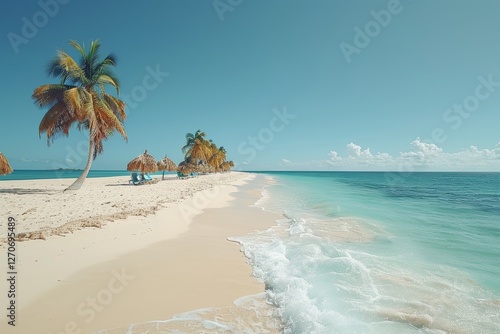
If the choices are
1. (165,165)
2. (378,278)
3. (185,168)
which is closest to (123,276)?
(378,278)

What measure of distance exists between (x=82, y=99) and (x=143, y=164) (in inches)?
520

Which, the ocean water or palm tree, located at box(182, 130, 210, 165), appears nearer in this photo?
the ocean water

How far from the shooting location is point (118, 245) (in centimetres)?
617

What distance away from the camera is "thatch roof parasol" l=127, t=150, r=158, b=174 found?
26.6 m

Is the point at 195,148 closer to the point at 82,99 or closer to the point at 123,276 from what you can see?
the point at 82,99

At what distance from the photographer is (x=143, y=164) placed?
2695cm

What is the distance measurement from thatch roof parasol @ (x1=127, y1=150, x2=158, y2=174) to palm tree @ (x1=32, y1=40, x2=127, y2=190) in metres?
10.7

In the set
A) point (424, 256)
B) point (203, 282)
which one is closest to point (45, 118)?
point (203, 282)

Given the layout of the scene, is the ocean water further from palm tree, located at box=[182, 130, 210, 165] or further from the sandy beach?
palm tree, located at box=[182, 130, 210, 165]

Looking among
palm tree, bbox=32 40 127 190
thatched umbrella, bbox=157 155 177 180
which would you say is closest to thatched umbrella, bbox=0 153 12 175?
palm tree, bbox=32 40 127 190

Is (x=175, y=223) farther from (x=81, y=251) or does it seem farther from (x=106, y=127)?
(x=106, y=127)

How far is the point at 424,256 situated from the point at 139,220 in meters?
8.97

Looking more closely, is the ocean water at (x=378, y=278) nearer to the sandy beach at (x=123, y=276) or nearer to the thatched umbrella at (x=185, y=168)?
the sandy beach at (x=123, y=276)

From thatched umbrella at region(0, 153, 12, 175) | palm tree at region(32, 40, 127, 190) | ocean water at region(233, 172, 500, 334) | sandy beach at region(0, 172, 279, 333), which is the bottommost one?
ocean water at region(233, 172, 500, 334)
